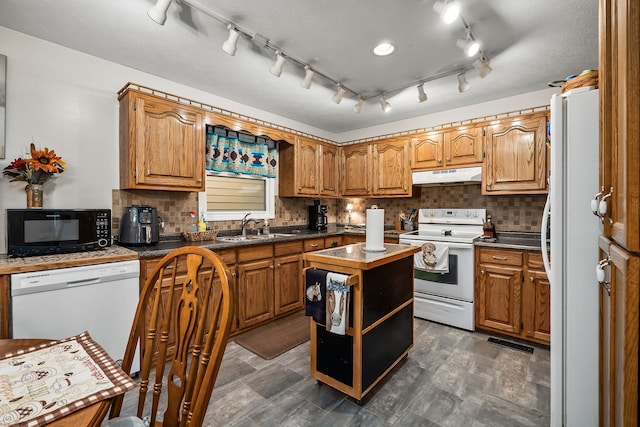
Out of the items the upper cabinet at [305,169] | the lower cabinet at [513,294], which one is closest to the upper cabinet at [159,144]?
the upper cabinet at [305,169]

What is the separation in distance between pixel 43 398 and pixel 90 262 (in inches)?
58.0

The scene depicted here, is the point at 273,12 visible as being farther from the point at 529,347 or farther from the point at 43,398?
the point at 529,347

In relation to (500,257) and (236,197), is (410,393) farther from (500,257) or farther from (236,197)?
(236,197)

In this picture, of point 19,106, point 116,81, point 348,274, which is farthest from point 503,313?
point 19,106

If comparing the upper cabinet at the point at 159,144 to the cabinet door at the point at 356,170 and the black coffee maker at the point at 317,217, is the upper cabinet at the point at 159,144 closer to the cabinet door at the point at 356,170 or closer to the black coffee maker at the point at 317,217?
the black coffee maker at the point at 317,217

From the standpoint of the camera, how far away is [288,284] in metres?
3.28

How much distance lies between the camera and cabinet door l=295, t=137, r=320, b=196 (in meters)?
3.88

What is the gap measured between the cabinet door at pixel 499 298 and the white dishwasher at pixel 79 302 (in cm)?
301

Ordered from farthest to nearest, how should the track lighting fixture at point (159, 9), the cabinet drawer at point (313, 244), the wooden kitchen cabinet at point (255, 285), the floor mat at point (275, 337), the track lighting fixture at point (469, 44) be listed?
1. the cabinet drawer at point (313, 244)
2. the wooden kitchen cabinet at point (255, 285)
3. the floor mat at point (275, 337)
4. the track lighting fixture at point (469, 44)
5. the track lighting fixture at point (159, 9)

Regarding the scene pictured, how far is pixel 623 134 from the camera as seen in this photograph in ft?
2.15

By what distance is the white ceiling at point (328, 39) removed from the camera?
1825 mm

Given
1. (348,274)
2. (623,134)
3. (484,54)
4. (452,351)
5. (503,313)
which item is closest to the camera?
(623,134)

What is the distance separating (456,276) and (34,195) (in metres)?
3.63

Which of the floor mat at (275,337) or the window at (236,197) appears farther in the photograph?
the window at (236,197)
